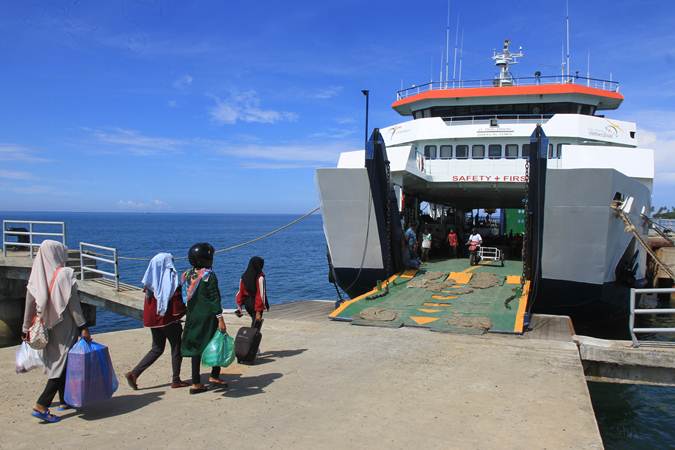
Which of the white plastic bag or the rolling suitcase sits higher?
the white plastic bag

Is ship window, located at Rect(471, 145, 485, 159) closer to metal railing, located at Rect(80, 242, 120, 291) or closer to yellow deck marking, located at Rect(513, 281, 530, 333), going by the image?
yellow deck marking, located at Rect(513, 281, 530, 333)

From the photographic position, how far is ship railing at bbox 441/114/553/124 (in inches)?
635

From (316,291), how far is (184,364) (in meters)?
21.5

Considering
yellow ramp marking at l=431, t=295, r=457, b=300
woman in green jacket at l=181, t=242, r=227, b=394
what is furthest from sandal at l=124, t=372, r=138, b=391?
yellow ramp marking at l=431, t=295, r=457, b=300

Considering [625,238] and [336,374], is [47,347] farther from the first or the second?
[625,238]

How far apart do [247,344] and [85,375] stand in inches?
76.6

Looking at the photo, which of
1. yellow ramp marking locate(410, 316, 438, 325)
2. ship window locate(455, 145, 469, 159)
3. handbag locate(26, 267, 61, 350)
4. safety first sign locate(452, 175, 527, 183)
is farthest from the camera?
ship window locate(455, 145, 469, 159)

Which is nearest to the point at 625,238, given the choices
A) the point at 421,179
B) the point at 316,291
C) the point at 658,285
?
the point at 421,179

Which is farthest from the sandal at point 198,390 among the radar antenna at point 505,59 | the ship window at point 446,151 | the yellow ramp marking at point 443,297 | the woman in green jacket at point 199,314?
the radar antenna at point 505,59

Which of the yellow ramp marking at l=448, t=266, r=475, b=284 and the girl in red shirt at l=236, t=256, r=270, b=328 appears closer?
the girl in red shirt at l=236, t=256, r=270, b=328

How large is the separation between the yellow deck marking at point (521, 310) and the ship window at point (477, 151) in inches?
225

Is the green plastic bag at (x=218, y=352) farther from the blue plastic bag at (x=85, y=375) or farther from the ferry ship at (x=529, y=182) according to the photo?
the ferry ship at (x=529, y=182)

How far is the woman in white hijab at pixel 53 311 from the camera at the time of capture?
434 cm

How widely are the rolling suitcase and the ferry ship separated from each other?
5.59 m
